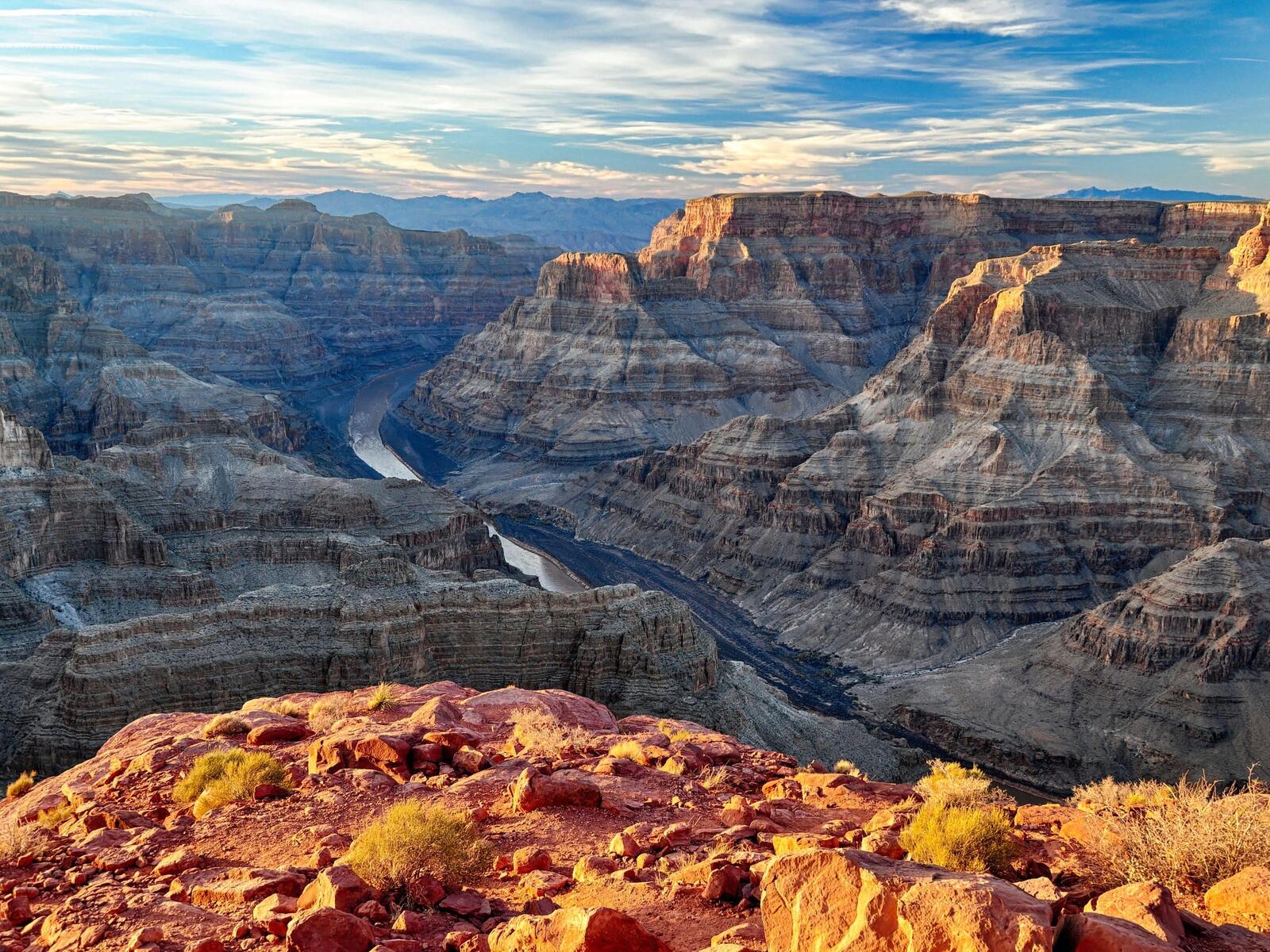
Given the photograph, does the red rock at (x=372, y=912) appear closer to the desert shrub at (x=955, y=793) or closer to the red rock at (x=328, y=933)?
the red rock at (x=328, y=933)

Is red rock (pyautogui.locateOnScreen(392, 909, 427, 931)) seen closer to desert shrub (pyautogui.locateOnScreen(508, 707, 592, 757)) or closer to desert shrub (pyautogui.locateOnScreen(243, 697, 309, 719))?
desert shrub (pyautogui.locateOnScreen(508, 707, 592, 757))

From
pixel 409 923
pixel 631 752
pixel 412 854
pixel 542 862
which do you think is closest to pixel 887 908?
pixel 409 923

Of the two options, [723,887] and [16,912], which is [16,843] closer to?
[16,912]

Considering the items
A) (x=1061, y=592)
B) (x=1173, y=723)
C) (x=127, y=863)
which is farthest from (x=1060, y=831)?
(x=1061, y=592)

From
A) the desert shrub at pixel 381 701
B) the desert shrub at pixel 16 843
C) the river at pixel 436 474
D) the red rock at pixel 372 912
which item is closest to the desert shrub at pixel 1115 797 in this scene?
the red rock at pixel 372 912

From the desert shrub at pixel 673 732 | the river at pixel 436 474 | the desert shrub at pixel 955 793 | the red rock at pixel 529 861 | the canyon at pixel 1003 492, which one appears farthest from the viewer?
the river at pixel 436 474

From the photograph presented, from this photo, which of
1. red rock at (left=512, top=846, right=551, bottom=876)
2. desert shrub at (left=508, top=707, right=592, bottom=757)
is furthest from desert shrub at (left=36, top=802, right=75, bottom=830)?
red rock at (left=512, top=846, right=551, bottom=876)
